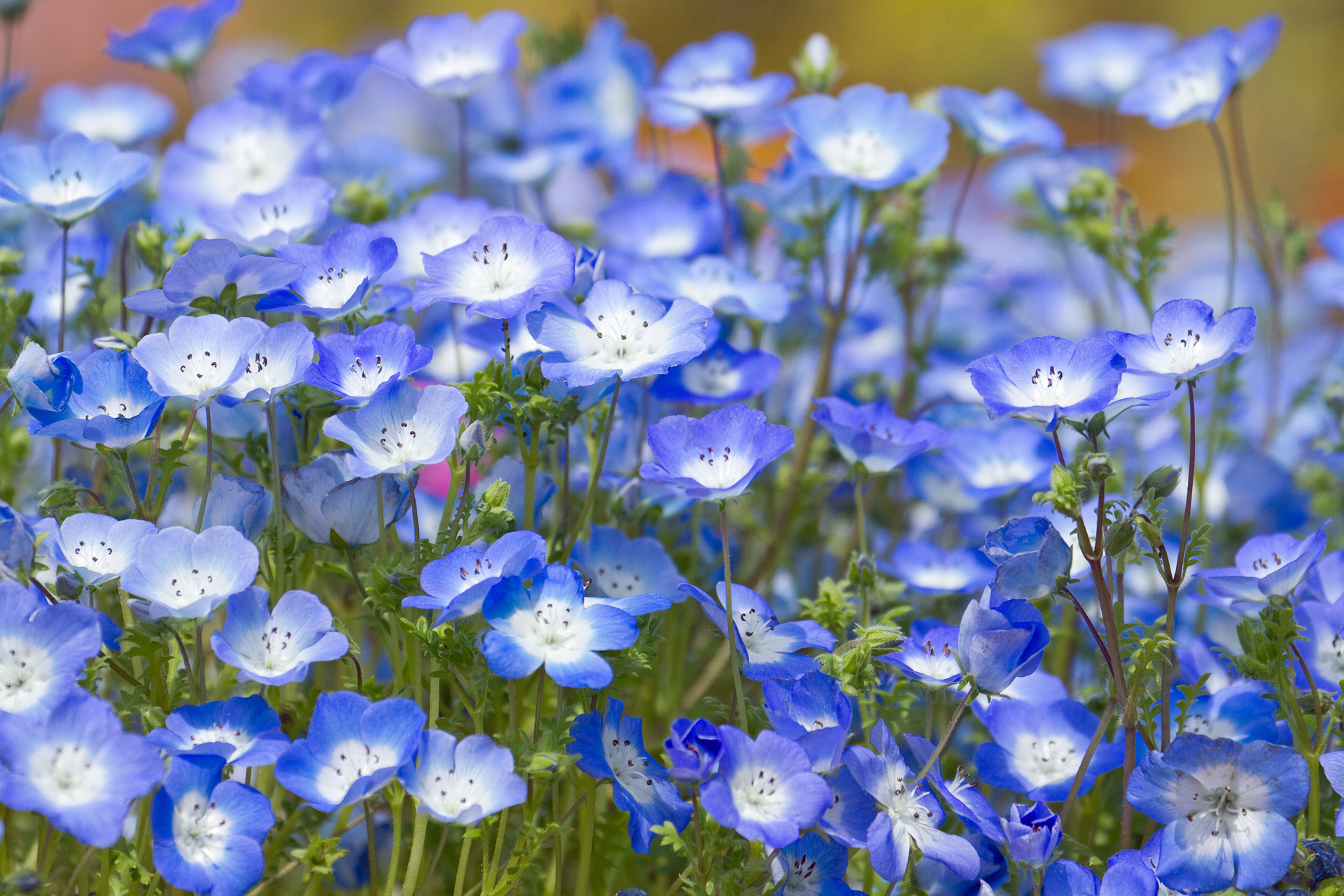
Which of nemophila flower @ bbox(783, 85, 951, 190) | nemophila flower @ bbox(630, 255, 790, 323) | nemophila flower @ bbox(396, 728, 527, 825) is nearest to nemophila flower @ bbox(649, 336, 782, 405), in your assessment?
nemophila flower @ bbox(630, 255, 790, 323)

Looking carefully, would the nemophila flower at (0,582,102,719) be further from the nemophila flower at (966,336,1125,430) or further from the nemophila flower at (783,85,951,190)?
the nemophila flower at (783,85,951,190)

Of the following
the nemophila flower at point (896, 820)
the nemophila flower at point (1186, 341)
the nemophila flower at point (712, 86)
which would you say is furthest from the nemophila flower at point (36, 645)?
the nemophila flower at point (712, 86)

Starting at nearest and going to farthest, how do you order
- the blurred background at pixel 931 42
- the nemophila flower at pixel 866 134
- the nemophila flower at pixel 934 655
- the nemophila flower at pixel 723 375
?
1. the nemophila flower at pixel 934 655
2. the nemophila flower at pixel 723 375
3. the nemophila flower at pixel 866 134
4. the blurred background at pixel 931 42

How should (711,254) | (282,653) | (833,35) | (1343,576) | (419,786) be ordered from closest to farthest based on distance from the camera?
(419,786)
(282,653)
(1343,576)
(711,254)
(833,35)

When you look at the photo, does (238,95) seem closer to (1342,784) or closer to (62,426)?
(62,426)

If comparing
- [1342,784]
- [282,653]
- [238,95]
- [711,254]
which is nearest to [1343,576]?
[1342,784]

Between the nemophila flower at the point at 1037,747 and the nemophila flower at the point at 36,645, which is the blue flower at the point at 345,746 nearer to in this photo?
the nemophila flower at the point at 36,645
